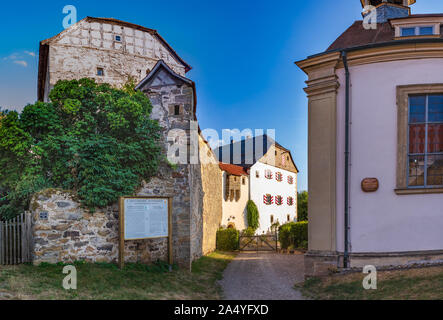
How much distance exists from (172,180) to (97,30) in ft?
54.6

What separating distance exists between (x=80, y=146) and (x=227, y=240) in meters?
12.2

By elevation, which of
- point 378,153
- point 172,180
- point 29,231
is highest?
point 378,153

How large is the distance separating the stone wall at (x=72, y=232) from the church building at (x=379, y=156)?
5.55 metres

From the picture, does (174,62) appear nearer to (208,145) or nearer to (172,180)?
(208,145)

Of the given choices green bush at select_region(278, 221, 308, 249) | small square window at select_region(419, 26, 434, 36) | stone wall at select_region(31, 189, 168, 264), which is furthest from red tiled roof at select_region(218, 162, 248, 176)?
small square window at select_region(419, 26, 434, 36)

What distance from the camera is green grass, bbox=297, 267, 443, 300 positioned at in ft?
21.8

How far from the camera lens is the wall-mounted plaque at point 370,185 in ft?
30.1

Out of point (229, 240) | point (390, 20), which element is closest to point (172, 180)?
point (390, 20)

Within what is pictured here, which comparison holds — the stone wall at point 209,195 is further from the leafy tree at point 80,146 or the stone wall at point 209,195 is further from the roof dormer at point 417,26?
the roof dormer at point 417,26

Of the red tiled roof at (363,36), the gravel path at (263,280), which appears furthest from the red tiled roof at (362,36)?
the gravel path at (263,280)

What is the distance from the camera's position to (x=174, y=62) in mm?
26250

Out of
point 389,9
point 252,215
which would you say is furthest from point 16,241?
point 252,215

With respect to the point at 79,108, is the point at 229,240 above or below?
below
